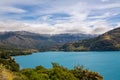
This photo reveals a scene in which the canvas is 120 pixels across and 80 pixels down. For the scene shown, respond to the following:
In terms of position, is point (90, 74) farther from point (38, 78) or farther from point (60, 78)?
point (38, 78)

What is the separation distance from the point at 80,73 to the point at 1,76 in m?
49.4

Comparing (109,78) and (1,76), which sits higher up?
(1,76)

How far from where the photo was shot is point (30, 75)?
4759cm

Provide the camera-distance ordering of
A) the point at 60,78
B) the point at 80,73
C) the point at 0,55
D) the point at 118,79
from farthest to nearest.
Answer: the point at 0,55, the point at 118,79, the point at 80,73, the point at 60,78

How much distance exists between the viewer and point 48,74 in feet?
189

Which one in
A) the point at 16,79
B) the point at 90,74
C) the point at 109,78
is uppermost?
the point at 16,79

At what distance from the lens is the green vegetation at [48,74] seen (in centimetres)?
3492

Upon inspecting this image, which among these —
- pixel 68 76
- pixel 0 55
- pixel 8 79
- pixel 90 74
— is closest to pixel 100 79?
pixel 90 74

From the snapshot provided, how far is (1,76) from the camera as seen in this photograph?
29.3 m

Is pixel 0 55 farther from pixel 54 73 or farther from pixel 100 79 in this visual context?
pixel 54 73

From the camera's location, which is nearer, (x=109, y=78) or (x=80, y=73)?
(x=80, y=73)

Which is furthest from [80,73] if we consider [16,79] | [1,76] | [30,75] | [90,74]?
[1,76]

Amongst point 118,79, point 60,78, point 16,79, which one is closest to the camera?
point 16,79

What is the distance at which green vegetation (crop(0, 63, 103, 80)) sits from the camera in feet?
115
